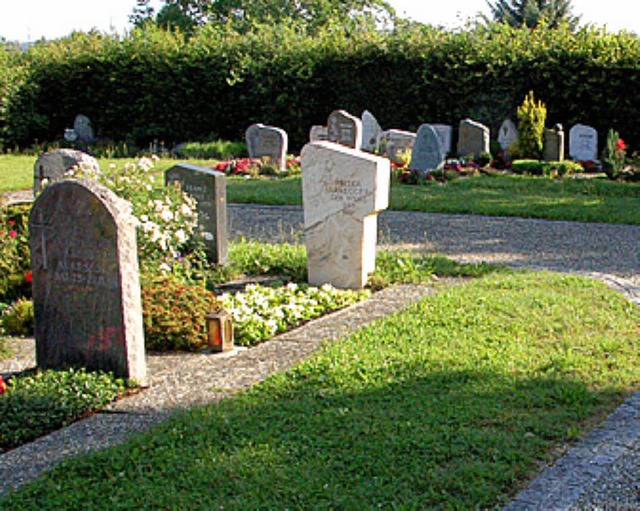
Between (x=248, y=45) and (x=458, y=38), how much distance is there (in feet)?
21.6

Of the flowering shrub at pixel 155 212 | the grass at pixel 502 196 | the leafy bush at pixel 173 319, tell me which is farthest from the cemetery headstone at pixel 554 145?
the leafy bush at pixel 173 319

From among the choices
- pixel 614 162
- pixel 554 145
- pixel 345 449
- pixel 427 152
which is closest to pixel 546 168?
pixel 614 162

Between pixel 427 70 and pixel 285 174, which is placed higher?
pixel 427 70

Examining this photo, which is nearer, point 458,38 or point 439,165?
point 439,165

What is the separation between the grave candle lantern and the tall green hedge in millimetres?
17346

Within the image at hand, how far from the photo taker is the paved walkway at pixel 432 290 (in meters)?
4.14

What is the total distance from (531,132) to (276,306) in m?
13.9

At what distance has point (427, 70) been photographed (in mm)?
23375

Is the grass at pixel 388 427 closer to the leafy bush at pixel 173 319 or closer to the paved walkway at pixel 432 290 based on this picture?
the paved walkway at pixel 432 290

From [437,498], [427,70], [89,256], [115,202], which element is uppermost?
[427,70]

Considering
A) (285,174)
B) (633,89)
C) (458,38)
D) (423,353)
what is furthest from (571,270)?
(458,38)

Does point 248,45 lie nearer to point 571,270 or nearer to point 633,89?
point 633,89

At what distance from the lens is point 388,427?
4.72 m

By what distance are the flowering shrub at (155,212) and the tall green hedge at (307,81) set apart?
15621 millimetres
